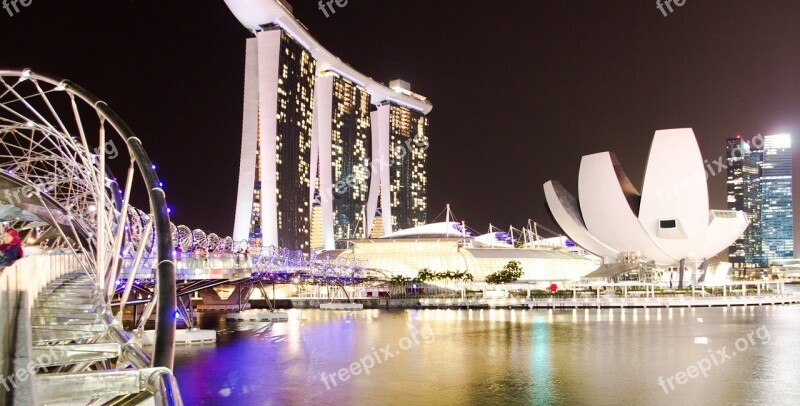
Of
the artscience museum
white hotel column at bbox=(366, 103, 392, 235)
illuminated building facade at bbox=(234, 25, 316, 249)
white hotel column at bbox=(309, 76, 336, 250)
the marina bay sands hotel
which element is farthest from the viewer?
white hotel column at bbox=(366, 103, 392, 235)

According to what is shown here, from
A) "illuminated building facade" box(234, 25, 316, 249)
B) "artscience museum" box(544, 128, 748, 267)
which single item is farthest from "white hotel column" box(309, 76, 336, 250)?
"artscience museum" box(544, 128, 748, 267)

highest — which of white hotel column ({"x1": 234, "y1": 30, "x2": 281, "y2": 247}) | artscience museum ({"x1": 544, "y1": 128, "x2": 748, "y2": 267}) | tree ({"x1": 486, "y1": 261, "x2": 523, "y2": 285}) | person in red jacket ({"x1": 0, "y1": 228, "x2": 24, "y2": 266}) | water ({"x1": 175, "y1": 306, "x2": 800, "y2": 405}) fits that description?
white hotel column ({"x1": 234, "y1": 30, "x2": 281, "y2": 247})

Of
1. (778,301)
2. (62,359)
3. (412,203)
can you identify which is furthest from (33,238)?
(412,203)

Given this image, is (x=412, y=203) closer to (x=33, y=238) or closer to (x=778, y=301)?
(x=778, y=301)

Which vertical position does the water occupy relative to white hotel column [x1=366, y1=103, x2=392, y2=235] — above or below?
below

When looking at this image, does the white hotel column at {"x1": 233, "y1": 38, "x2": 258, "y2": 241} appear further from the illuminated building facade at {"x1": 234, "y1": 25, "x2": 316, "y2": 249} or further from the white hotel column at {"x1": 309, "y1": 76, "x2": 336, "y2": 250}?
the white hotel column at {"x1": 309, "y1": 76, "x2": 336, "y2": 250}

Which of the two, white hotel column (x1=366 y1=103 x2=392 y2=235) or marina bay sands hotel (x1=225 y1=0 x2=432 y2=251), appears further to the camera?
white hotel column (x1=366 y1=103 x2=392 y2=235)
